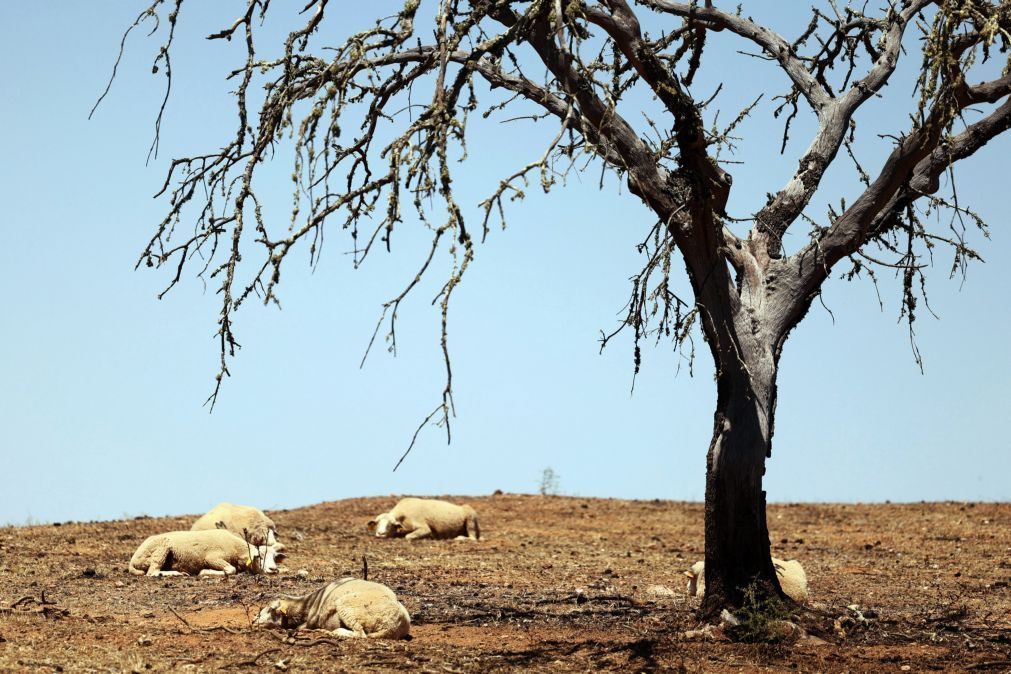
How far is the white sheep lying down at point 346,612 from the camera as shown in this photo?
9648 mm

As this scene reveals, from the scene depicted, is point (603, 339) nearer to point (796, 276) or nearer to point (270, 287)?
point (796, 276)

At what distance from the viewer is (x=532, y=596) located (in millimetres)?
12727

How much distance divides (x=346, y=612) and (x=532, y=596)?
3398 millimetres

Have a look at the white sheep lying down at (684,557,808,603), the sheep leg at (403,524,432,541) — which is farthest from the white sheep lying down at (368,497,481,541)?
the white sheep lying down at (684,557,808,603)

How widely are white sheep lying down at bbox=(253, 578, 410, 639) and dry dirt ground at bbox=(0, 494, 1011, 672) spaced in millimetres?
→ 264

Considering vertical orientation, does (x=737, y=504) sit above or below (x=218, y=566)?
above

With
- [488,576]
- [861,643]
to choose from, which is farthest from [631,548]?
[861,643]

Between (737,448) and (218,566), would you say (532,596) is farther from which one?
(218,566)

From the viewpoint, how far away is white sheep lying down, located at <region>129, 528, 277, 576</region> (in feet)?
45.5

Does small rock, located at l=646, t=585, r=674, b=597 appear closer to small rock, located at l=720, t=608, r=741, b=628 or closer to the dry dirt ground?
the dry dirt ground

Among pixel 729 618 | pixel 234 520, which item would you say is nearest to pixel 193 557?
pixel 234 520

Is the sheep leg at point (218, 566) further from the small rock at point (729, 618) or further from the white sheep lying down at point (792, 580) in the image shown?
the small rock at point (729, 618)

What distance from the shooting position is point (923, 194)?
12203 mm

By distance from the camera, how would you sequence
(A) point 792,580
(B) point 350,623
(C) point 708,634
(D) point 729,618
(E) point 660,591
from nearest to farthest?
(B) point 350,623
(C) point 708,634
(D) point 729,618
(A) point 792,580
(E) point 660,591
